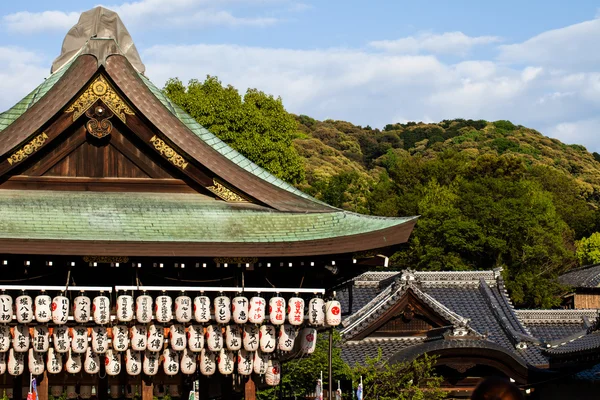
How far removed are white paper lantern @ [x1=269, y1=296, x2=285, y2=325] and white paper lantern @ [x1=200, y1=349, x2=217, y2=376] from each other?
48.4 inches

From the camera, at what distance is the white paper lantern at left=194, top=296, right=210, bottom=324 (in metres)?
17.8

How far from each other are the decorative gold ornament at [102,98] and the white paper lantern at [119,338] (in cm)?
368

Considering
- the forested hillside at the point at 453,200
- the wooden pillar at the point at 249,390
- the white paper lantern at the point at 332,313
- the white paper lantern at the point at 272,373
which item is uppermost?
the forested hillside at the point at 453,200

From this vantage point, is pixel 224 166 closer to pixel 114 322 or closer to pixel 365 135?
pixel 114 322

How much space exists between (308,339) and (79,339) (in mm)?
4168

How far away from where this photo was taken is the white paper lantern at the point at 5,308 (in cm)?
1722

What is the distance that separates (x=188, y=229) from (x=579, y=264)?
198 ft

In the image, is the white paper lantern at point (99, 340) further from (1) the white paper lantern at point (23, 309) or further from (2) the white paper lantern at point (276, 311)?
(2) the white paper lantern at point (276, 311)

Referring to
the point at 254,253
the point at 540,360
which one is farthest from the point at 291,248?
the point at 540,360

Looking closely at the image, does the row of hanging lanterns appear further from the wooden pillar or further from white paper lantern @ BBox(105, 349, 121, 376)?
the wooden pillar

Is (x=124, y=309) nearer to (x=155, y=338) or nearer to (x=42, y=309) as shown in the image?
(x=155, y=338)

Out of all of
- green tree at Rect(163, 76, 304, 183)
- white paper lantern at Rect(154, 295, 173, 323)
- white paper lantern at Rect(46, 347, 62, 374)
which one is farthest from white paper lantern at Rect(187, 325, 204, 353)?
green tree at Rect(163, 76, 304, 183)

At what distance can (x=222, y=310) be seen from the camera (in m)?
17.9

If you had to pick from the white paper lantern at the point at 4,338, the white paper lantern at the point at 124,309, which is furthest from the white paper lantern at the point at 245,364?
the white paper lantern at the point at 4,338
